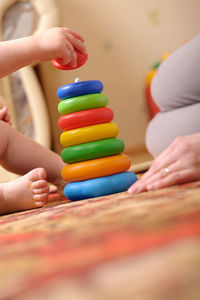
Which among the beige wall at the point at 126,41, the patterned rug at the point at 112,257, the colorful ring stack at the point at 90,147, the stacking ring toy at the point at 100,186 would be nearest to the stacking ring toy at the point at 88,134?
the colorful ring stack at the point at 90,147

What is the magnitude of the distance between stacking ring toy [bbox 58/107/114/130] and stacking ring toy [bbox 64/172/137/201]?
14 cm

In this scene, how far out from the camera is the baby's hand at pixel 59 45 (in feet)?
2.91

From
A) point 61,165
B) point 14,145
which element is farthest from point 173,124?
point 14,145

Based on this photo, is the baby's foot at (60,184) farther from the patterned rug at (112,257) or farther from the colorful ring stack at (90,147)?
the patterned rug at (112,257)

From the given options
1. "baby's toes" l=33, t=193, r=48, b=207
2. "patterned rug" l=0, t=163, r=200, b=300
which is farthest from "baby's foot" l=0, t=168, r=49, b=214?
"patterned rug" l=0, t=163, r=200, b=300

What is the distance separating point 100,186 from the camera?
856mm

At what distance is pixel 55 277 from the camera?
1.03 ft

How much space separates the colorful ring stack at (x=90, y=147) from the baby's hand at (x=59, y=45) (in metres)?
0.07

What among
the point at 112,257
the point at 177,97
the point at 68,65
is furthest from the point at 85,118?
the point at 112,257

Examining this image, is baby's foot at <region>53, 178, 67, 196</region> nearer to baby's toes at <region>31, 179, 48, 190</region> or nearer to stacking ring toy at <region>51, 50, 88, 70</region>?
baby's toes at <region>31, 179, 48, 190</region>

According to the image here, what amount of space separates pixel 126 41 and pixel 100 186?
2376 mm

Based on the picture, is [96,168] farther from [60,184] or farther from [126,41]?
[126,41]

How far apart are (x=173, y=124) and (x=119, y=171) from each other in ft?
1.46

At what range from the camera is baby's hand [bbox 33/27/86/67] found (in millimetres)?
886
